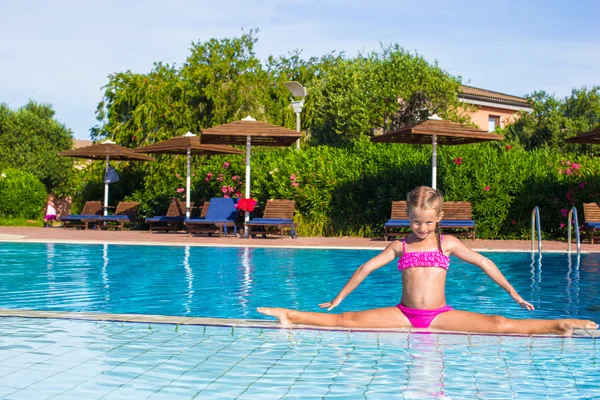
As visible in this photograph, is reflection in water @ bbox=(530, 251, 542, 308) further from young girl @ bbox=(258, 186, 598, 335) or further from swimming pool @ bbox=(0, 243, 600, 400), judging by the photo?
young girl @ bbox=(258, 186, 598, 335)

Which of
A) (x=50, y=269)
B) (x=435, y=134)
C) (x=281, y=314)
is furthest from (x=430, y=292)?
(x=435, y=134)

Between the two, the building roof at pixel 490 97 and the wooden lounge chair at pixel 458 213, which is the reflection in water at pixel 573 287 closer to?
the wooden lounge chair at pixel 458 213

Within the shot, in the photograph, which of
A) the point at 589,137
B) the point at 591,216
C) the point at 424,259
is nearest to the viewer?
the point at 424,259

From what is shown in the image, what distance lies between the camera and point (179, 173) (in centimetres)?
2519

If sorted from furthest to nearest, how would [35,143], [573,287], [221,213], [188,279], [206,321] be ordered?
[35,143], [221,213], [188,279], [573,287], [206,321]

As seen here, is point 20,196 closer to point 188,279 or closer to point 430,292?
point 188,279

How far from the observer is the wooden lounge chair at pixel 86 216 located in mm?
23309

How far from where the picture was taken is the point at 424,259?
5516 millimetres

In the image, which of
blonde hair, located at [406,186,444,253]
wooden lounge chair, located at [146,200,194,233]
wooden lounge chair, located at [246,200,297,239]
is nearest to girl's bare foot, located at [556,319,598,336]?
blonde hair, located at [406,186,444,253]

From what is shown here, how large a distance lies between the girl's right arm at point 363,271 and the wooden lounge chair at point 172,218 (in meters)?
16.4

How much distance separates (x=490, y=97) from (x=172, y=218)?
24787mm

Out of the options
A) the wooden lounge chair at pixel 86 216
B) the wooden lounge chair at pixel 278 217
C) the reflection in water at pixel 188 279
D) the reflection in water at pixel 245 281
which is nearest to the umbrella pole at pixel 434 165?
the wooden lounge chair at pixel 278 217

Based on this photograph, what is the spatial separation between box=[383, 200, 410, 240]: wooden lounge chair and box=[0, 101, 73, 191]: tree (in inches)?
955

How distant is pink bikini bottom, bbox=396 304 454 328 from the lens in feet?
18.2
